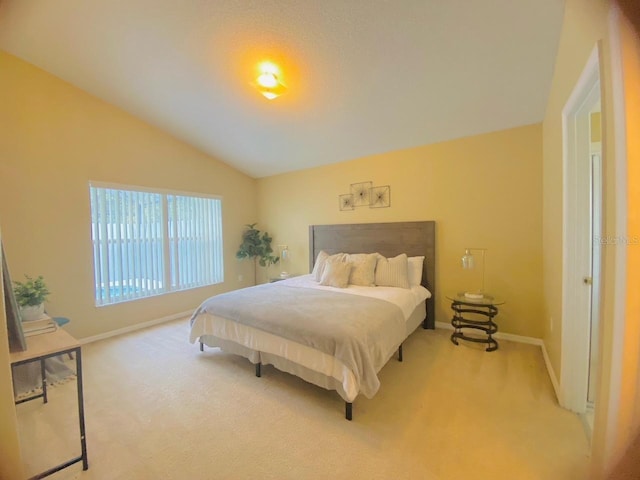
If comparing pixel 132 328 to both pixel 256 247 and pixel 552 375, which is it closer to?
pixel 256 247

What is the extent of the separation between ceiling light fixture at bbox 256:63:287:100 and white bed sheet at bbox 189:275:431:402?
2027mm

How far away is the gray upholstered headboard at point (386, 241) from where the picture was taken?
3148 millimetres

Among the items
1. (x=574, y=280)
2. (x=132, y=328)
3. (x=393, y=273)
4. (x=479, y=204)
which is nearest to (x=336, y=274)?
(x=393, y=273)

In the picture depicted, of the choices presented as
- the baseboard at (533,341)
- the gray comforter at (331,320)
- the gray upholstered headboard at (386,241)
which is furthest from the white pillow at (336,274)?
the baseboard at (533,341)

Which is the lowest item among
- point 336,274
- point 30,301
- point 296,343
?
point 296,343

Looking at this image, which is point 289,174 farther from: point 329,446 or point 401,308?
point 329,446

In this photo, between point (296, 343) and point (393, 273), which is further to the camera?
point (393, 273)

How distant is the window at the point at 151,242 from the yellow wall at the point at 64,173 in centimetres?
13

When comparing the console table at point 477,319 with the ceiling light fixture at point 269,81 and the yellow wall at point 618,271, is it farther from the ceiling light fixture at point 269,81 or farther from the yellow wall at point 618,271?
the ceiling light fixture at point 269,81

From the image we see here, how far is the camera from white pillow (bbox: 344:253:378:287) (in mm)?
2998

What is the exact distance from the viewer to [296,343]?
1.84m

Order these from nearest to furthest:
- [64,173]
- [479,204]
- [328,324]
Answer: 1. [328,324]
2. [64,173]
3. [479,204]

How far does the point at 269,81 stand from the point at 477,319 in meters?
3.29

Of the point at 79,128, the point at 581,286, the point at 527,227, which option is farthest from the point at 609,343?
the point at 79,128
